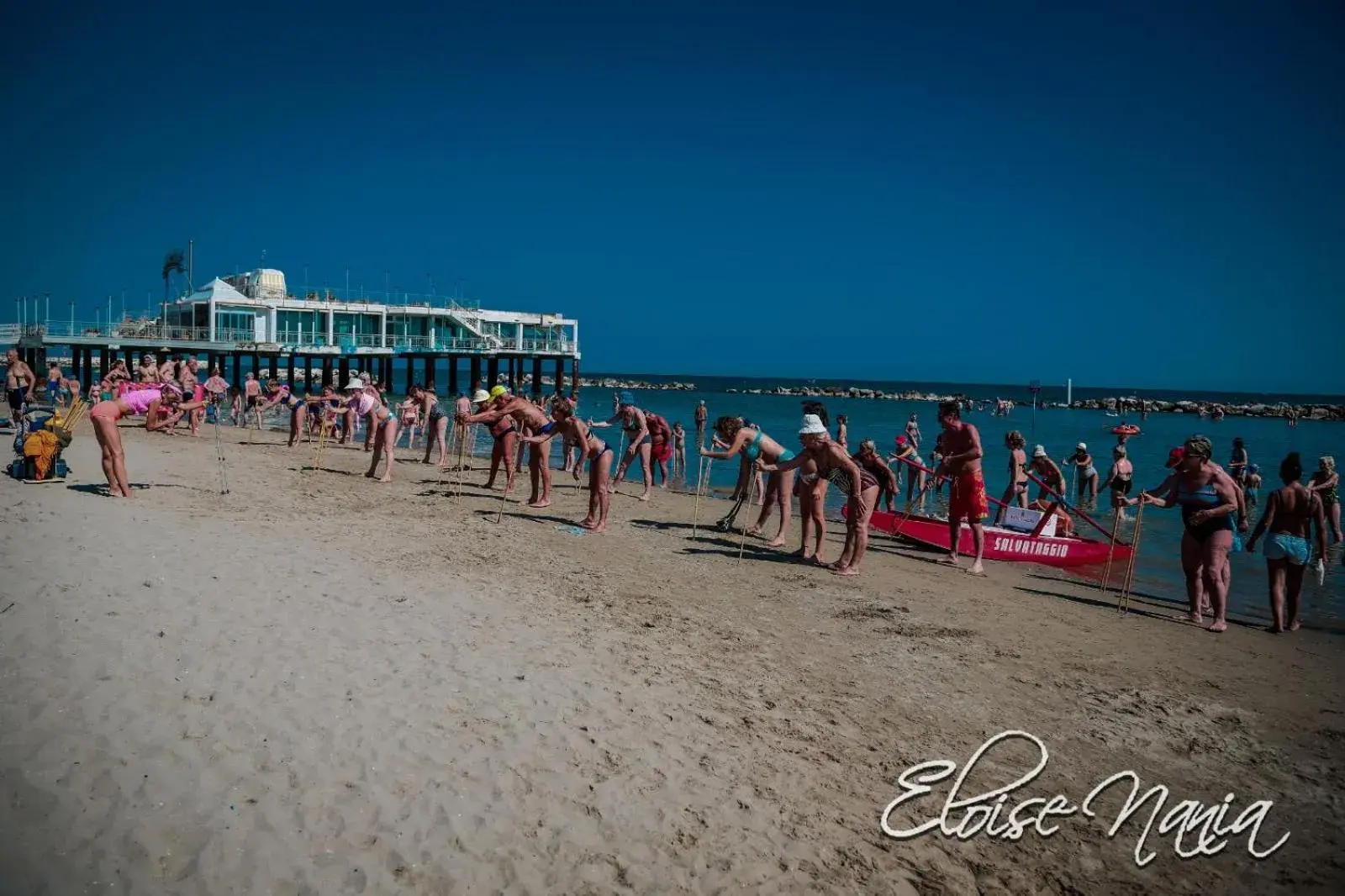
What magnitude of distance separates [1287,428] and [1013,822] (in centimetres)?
6516

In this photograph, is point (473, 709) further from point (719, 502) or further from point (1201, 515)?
point (719, 502)

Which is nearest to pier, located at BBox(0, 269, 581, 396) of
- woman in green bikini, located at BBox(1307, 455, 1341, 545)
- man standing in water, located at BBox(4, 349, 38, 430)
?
man standing in water, located at BBox(4, 349, 38, 430)

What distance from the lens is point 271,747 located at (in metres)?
4.12

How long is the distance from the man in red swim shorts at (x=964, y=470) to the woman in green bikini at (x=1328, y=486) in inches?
141

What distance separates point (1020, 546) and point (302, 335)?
165ft

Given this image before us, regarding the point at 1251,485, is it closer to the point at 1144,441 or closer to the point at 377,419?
the point at 377,419

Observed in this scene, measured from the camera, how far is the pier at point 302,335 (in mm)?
44719

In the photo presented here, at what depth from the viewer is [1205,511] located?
24.9 ft

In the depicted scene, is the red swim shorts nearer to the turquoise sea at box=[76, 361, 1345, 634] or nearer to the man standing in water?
the turquoise sea at box=[76, 361, 1345, 634]

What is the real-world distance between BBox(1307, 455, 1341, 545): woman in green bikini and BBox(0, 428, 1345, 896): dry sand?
2.71 m

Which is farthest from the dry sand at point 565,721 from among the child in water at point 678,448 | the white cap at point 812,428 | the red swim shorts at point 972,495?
the child in water at point 678,448

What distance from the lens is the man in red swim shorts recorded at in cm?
964

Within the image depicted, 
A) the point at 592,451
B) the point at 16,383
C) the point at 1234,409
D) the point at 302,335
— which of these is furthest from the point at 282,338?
the point at 1234,409

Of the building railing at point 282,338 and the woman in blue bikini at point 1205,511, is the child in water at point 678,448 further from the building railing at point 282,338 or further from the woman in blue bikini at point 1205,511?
the building railing at point 282,338
